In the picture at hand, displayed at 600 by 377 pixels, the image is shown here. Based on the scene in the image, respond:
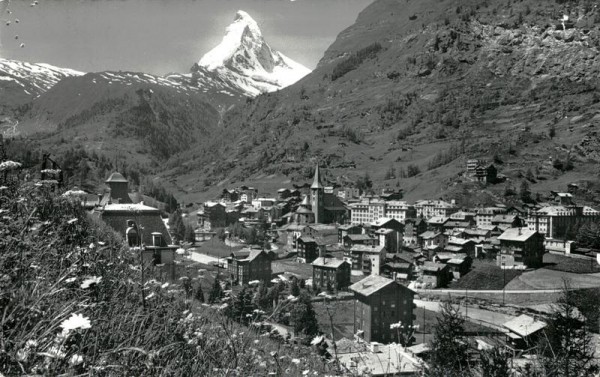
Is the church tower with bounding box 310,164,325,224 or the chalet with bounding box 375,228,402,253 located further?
the church tower with bounding box 310,164,325,224

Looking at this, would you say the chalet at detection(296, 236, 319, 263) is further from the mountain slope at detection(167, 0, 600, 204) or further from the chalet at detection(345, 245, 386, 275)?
the mountain slope at detection(167, 0, 600, 204)

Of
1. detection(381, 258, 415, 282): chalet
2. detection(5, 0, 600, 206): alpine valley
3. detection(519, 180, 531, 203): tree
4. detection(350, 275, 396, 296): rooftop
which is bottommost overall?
detection(381, 258, 415, 282): chalet

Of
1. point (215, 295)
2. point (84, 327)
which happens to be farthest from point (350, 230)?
point (84, 327)

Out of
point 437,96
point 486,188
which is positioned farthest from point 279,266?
point 437,96

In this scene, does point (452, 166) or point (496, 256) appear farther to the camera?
point (452, 166)

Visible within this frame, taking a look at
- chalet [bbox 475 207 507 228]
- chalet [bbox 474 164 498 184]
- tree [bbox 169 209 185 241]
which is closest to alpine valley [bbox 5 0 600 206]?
chalet [bbox 474 164 498 184]

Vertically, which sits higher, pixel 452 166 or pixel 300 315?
pixel 452 166

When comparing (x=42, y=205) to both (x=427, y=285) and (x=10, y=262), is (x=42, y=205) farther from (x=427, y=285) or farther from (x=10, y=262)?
(x=427, y=285)
